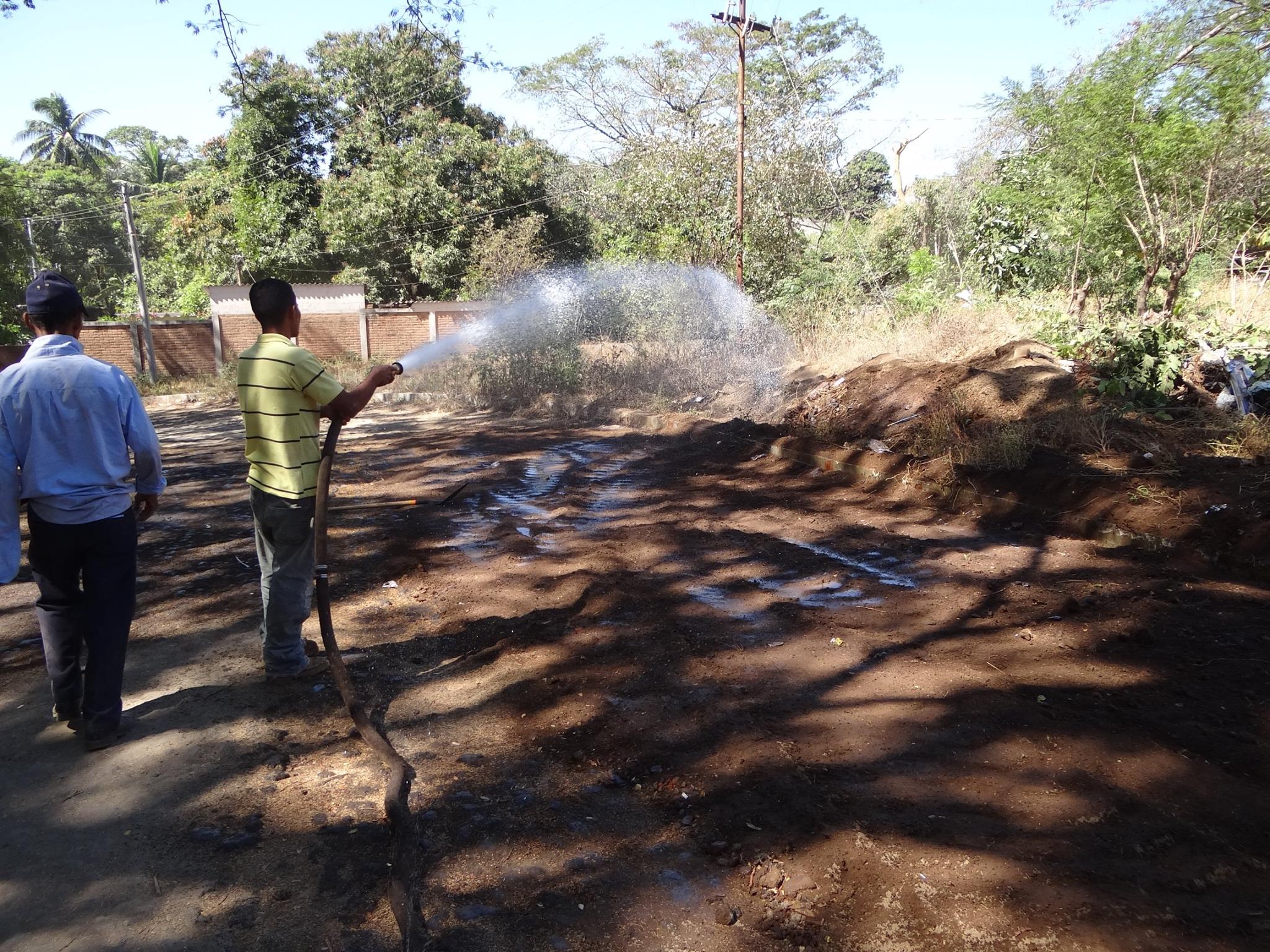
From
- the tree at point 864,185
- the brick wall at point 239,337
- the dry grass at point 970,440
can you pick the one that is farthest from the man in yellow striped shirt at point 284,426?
the brick wall at point 239,337

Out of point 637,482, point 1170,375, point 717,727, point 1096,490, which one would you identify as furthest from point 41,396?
point 1170,375

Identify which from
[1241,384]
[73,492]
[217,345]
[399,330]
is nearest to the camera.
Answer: [73,492]

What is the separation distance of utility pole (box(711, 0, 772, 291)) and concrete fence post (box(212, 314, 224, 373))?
52.3ft

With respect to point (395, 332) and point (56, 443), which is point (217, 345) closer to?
point (395, 332)

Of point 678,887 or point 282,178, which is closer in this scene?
point 678,887

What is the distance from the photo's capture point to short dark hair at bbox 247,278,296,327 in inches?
149

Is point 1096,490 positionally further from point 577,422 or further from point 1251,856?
point 577,422

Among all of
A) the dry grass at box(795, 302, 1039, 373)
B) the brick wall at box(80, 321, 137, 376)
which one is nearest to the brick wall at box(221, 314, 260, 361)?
the brick wall at box(80, 321, 137, 376)

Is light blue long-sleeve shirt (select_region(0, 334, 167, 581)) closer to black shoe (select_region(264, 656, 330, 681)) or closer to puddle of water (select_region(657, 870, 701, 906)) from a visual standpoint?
black shoe (select_region(264, 656, 330, 681))

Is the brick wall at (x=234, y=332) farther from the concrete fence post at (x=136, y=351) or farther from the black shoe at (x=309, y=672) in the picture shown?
the black shoe at (x=309, y=672)

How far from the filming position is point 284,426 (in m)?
3.80

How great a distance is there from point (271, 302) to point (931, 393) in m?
8.02

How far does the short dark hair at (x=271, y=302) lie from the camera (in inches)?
149

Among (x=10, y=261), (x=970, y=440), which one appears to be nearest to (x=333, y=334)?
(x=10, y=261)
